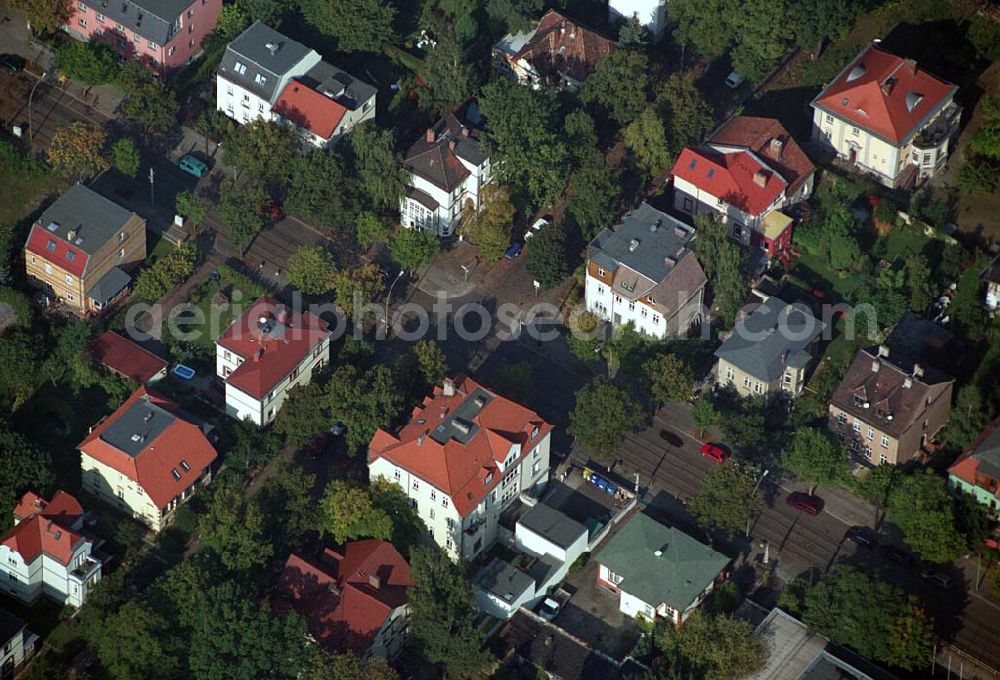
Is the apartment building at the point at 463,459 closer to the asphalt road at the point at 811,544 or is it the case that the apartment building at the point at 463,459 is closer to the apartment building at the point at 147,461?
the asphalt road at the point at 811,544

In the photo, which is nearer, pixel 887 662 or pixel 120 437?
pixel 887 662

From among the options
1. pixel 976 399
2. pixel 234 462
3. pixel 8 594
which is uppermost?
pixel 976 399

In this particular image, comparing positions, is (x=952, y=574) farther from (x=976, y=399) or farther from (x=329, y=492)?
(x=329, y=492)

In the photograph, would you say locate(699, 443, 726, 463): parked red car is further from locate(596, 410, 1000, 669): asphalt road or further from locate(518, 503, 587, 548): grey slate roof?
locate(518, 503, 587, 548): grey slate roof

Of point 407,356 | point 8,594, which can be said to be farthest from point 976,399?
point 8,594

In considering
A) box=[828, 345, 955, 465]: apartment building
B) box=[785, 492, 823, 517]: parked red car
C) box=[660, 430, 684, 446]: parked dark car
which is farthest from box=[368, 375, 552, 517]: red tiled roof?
box=[828, 345, 955, 465]: apartment building

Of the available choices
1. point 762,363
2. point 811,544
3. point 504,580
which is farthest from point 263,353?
point 811,544

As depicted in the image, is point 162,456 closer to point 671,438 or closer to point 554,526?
point 554,526
